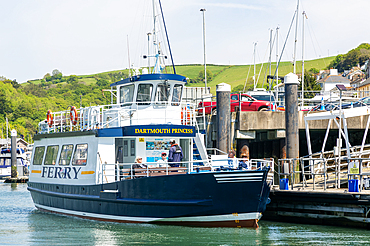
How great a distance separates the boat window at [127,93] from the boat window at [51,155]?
124 inches

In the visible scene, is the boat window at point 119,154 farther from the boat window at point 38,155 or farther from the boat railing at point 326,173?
the boat railing at point 326,173

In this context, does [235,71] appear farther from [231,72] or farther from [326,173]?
[326,173]

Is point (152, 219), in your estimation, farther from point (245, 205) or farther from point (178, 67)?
point (178, 67)

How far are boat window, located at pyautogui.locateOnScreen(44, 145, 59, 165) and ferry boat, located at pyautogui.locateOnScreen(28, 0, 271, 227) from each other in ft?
0.12

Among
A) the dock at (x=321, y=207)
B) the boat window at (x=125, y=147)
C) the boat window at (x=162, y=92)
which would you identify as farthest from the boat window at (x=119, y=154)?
the dock at (x=321, y=207)

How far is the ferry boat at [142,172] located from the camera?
1257 centimetres

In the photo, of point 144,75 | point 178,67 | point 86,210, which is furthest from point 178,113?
point 178,67

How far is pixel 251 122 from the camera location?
19188mm

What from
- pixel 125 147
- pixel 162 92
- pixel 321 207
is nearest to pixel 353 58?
pixel 162 92

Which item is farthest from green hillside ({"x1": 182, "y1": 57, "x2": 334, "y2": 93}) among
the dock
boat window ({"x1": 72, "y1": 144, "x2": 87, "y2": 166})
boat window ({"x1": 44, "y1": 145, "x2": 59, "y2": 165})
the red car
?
the dock

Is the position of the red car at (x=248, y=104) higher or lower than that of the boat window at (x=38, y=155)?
higher

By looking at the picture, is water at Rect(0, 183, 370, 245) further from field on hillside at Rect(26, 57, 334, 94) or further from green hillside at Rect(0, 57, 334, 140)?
field on hillside at Rect(26, 57, 334, 94)

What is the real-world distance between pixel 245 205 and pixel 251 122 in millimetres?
7103

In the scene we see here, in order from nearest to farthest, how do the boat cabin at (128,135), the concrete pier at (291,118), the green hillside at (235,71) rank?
1. the boat cabin at (128,135)
2. the concrete pier at (291,118)
3. the green hillside at (235,71)
